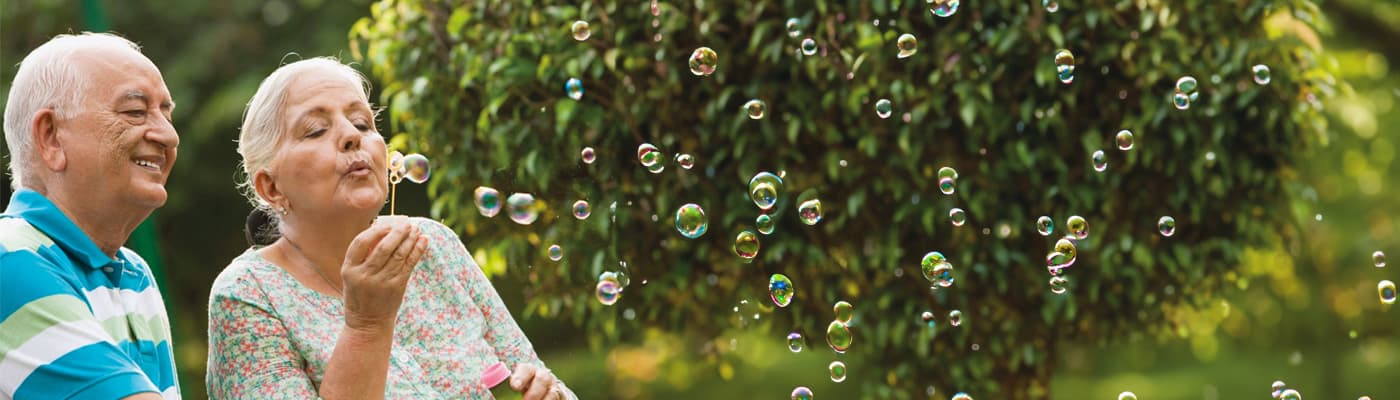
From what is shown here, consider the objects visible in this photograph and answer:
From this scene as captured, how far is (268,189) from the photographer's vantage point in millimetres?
2062

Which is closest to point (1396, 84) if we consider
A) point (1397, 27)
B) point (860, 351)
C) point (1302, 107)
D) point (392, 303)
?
point (1397, 27)

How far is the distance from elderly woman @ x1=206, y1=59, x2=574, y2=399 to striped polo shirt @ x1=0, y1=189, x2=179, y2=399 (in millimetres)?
191

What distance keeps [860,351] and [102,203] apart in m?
2.49

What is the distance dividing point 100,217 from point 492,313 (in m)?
0.65

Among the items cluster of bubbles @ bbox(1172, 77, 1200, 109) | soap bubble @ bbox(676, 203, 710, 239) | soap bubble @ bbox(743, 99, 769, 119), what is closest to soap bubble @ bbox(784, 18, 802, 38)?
soap bubble @ bbox(743, 99, 769, 119)

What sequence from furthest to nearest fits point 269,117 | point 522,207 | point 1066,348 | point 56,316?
point 1066,348
point 522,207
point 269,117
point 56,316

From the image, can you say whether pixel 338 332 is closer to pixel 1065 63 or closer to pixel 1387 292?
pixel 1065 63

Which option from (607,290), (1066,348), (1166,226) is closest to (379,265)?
(607,290)

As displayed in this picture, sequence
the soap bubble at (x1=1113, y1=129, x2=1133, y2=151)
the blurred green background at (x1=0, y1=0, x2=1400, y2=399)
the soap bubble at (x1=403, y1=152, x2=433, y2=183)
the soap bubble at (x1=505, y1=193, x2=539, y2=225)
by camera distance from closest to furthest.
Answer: the soap bubble at (x1=403, y1=152, x2=433, y2=183), the soap bubble at (x1=505, y1=193, x2=539, y2=225), the soap bubble at (x1=1113, y1=129, x2=1133, y2=151), the blurred green background at (x1=0, y1=0, x2=1400, y2=399)

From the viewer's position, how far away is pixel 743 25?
3.46 metres

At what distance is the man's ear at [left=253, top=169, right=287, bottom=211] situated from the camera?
2.05 meters

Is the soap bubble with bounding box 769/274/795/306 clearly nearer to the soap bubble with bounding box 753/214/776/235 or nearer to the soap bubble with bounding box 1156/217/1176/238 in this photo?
the soap bubble with bounding box 753/214/776/235

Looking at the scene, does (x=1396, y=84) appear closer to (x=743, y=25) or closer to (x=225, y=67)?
(x=743, y=25)

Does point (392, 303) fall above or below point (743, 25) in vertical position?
below
